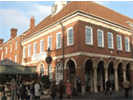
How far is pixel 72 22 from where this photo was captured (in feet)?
60.3

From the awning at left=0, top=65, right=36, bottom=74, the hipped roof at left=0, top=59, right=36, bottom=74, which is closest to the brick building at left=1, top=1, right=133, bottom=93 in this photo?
the awning at left=0, top=65, right=36, bottom=74

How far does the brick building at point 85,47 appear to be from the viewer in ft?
57.6

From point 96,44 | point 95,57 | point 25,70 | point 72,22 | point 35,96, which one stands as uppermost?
point 72,22

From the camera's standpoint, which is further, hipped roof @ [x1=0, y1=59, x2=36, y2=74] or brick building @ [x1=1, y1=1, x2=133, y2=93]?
brick building @ [x1=1, y1=1, x2=133, y2=93]

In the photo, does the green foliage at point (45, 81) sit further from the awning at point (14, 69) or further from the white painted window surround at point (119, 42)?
the white painted window surround at point (119, 42)

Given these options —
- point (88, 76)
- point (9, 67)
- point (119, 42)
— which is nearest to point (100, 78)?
point (88, 76)

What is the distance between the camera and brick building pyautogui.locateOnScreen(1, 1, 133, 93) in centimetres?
1755

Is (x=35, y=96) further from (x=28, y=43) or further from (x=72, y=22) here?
(x=28, y=43)

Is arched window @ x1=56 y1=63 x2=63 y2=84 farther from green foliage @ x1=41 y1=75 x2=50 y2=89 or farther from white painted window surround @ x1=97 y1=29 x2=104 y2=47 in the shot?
white painted window surround @ x1=97 y1=29 x2=104 y2=47

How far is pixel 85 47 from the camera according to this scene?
1759 centimetres

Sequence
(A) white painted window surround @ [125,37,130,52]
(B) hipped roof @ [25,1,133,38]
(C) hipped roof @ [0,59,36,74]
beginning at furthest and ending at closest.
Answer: (A) white painted window surround @ [125,37,130,52], (B) hipped roof @ [25,1,133,38], (C) hipped roof @ [0,59,36,74]

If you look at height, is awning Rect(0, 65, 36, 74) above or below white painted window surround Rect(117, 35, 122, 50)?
below

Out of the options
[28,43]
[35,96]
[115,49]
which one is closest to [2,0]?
[35,96]

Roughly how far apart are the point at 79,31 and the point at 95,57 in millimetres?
3531
